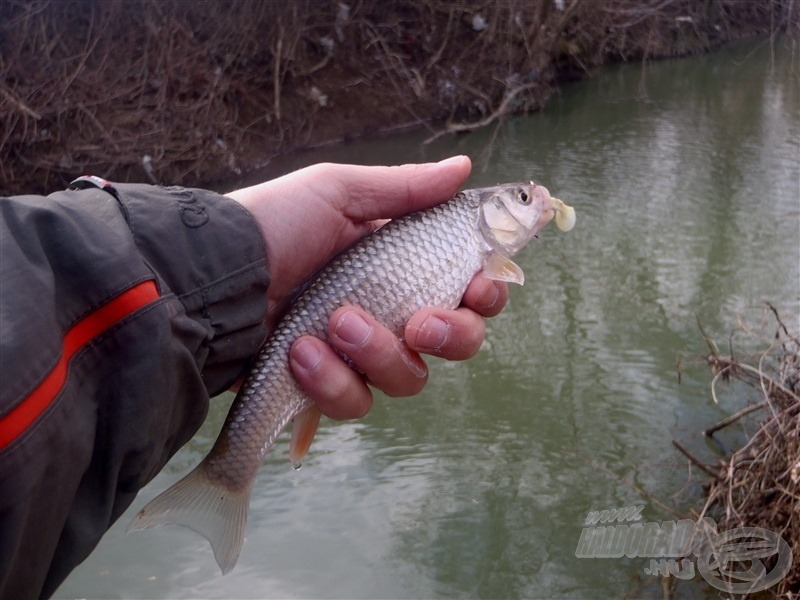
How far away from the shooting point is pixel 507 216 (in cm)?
268

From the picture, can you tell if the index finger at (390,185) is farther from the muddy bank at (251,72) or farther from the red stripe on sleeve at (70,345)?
the muddy bank at (251,72)

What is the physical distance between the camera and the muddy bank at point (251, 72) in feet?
42.1

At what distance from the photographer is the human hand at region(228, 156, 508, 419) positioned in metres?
2.51

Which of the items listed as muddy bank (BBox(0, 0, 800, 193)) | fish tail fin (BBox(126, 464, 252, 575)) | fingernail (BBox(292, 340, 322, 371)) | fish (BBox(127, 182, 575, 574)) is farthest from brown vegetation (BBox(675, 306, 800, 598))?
muddy bank (BBox(0, 0, 800, 193))

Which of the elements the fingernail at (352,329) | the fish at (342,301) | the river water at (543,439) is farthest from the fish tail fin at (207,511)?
the river water at (543,439)

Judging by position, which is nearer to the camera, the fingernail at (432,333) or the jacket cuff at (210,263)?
the jacket cuff at (210,263)

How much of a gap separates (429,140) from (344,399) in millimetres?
12949

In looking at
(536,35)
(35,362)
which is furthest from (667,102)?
(35,362)

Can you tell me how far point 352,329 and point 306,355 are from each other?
169mm

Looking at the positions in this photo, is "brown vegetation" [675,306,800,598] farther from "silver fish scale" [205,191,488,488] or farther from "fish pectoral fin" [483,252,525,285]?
"silver fish scale" [205,191,488,488]

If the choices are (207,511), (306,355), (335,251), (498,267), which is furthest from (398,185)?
(207,511)

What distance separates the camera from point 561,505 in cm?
545

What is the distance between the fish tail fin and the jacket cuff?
1.08 ft

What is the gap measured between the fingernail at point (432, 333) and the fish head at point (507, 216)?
32cm
